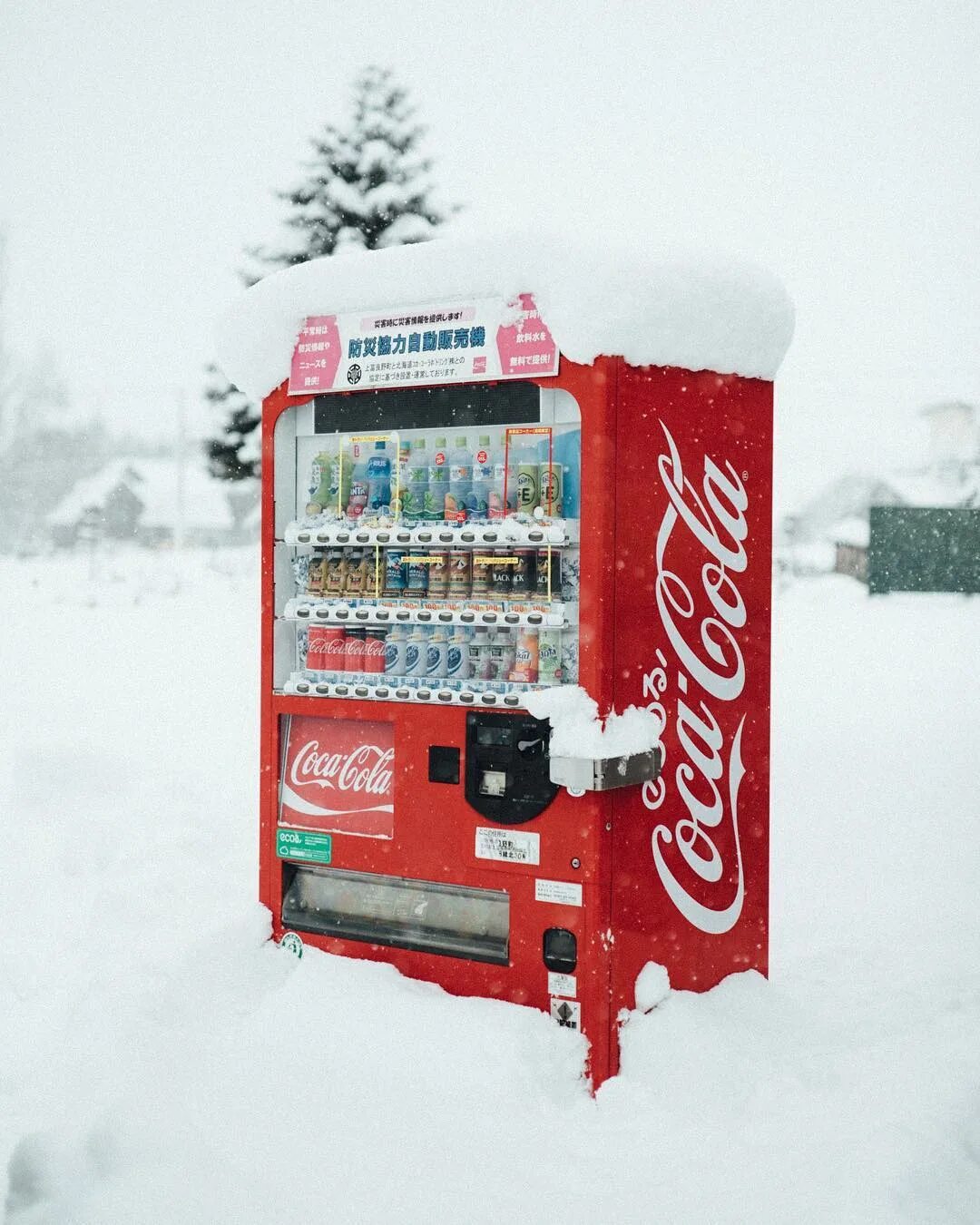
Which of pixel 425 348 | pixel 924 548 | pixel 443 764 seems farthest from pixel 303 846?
pixel 924 548

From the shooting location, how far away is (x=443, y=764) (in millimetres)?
3430

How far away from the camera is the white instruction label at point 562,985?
10.5ft

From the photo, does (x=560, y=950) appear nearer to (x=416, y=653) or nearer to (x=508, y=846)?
(x=508, y=846)

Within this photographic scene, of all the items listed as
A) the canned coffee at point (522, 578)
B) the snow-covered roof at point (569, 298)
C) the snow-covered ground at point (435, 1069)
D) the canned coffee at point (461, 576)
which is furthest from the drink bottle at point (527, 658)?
the snow-covered ground at point (435, 1069)

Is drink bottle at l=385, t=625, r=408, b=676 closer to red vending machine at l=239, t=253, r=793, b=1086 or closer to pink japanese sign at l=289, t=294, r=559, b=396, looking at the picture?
red vending machine at l=239, t=253, r=793, b=1086

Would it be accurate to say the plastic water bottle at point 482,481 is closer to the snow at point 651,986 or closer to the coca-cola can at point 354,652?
the coca-cola can at point 354,652

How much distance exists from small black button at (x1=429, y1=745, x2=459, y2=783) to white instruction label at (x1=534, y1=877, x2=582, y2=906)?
1.22ft

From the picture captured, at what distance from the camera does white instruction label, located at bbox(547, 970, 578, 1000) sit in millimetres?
3207

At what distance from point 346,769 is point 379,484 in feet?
3.10

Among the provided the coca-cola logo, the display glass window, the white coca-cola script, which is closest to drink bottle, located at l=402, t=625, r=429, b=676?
the display glass window

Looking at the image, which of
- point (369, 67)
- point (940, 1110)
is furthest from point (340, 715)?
point (369, 67)

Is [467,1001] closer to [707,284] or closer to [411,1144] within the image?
[411,1144]

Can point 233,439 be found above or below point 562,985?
above

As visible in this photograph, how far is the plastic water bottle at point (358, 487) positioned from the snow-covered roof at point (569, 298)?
0.36 metres
